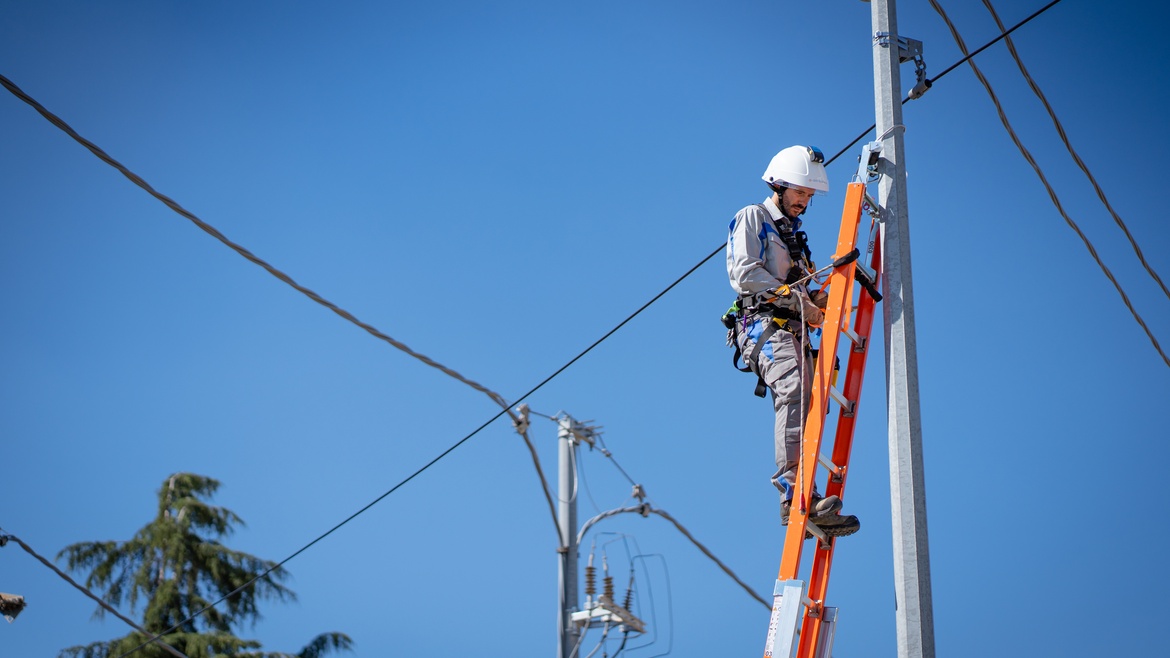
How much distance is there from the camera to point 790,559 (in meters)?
5.81

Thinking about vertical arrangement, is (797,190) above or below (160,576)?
below

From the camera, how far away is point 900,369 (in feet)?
19.7

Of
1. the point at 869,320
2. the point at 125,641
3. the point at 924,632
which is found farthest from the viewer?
the point at 125,641

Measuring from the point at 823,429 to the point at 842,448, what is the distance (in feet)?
1.18

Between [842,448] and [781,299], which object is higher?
[781,299]

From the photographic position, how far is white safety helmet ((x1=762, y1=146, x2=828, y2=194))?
6805 millimetres

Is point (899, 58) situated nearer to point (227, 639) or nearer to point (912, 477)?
point (912, 477)

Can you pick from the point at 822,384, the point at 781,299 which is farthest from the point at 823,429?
the point at 781,299

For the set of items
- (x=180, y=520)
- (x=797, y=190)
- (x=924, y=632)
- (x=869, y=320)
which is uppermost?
(x=180, y=520)

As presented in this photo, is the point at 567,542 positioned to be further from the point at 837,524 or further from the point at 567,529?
the point at 837,524

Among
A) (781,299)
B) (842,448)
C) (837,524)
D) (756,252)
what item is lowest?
(837,524)

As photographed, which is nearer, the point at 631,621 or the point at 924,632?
the point at 924,632

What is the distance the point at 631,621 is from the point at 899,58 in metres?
7.79

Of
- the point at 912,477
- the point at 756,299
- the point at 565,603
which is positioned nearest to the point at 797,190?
the point at 756,299
